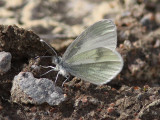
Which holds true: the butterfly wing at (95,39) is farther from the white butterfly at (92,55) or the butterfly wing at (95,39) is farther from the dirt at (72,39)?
the dirt at (72,39)

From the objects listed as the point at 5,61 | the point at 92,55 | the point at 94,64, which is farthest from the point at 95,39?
the point at 5,61

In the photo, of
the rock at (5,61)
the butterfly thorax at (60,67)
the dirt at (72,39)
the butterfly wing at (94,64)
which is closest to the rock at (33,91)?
the dirt at (72,39)

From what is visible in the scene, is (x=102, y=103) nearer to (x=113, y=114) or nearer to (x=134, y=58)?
(x=113, y=114)

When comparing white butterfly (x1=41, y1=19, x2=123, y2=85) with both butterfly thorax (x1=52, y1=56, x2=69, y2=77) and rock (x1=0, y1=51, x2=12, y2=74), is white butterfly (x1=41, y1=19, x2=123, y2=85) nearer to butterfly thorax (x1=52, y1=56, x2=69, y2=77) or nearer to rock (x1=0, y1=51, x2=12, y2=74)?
butterfly thorax (x1=52, y1=56, x2=69, y2=77)

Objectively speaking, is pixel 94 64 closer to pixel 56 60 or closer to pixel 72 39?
pixel 56 60

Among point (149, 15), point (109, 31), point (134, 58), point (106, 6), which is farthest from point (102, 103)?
point (106, 6)
